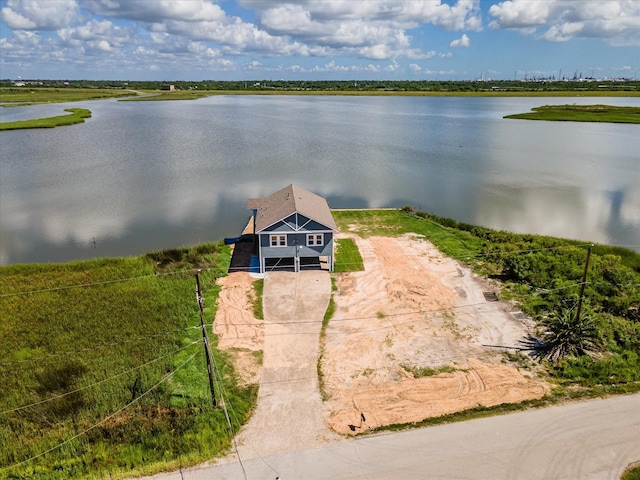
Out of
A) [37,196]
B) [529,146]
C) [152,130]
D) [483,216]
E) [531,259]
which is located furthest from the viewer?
[152,130]

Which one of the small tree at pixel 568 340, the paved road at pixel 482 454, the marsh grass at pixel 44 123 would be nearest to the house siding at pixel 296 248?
the small tree at pixel 568 340

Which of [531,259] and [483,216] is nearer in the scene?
[531,259]

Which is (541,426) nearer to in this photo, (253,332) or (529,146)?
(253,332)

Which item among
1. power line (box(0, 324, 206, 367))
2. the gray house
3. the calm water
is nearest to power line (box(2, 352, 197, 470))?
power line (box(0, 324, 206, 367))

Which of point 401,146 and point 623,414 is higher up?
point 401,146

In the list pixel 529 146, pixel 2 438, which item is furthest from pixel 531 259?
pixel 529 146

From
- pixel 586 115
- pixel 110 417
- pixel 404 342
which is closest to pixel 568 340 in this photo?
pixel 404 342
